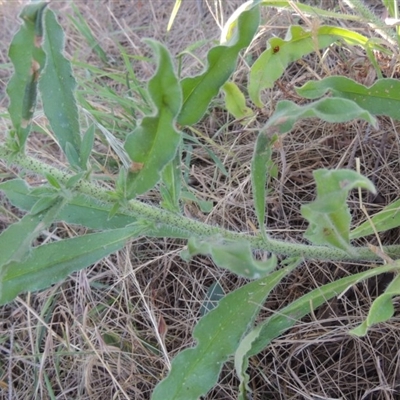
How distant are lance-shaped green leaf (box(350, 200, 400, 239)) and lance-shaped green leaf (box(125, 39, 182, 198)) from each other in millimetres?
542

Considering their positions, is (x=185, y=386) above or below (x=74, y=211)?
below

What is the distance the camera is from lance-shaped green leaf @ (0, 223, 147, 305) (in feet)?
4.30

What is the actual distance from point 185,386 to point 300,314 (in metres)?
0.32

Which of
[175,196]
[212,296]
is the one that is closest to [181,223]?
[175,196]

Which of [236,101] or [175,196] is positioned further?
[236,101]

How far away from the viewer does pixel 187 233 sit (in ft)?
4.43

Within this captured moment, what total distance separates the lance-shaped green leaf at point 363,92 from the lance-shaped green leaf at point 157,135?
444 millimetres

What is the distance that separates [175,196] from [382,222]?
52cm

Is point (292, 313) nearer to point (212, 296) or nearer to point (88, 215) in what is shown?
point (212, 296)

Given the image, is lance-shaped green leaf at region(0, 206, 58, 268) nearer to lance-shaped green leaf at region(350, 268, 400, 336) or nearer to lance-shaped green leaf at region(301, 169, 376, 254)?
lance-shaped green leaf at region(301, 169, 376, 254)

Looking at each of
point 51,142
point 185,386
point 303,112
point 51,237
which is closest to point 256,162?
point 303,112

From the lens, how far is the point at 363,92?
140cm

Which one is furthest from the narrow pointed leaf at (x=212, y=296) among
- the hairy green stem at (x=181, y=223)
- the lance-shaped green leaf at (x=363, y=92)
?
the lance-shaped green leaf at (x=363, y=92)

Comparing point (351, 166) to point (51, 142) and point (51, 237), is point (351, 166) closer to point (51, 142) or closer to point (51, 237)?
point (51, 237)
